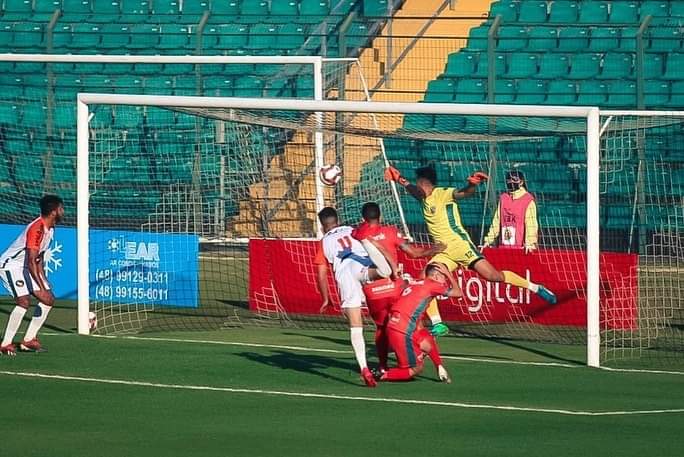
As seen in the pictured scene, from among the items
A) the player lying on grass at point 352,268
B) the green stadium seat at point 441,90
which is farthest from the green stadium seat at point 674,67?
the player lying on grass at point 352,268

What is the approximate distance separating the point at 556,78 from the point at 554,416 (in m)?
15.6

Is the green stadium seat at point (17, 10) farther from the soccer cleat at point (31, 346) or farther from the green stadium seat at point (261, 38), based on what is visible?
the soccer cleat at point (31, 346)

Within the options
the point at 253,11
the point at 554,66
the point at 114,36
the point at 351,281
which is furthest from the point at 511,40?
the point at 351,281

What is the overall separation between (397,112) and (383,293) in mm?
3282

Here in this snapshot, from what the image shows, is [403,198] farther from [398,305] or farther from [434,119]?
[398,305]

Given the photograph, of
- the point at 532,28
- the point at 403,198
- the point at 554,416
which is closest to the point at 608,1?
the point at 532,28

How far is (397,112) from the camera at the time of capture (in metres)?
17.1

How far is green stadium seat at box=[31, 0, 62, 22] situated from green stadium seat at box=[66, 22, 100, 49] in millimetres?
1625

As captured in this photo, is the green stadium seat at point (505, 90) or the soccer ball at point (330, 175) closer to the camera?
the soccer ball at point (330, 175)

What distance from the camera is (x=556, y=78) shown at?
27531mm

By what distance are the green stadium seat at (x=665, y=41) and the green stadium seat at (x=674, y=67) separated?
0.19 metres

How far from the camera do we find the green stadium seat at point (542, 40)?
1101 inches

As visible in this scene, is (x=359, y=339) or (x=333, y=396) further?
(x=359, y=339)

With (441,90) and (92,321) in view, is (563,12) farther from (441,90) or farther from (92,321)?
(92,321)
